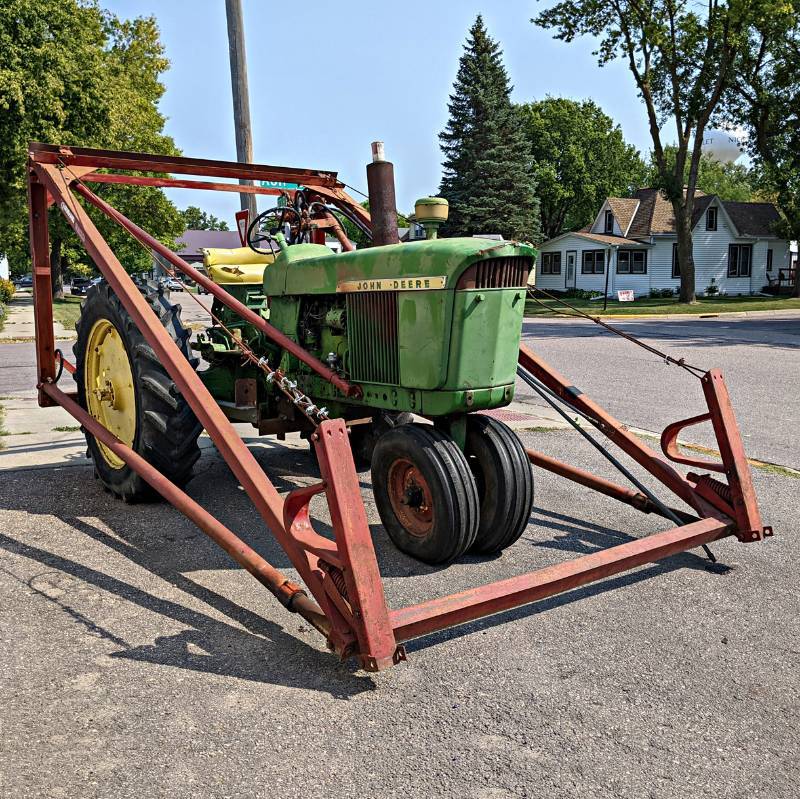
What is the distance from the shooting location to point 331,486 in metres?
3.26

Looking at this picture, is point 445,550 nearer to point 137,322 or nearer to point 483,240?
point 483,240

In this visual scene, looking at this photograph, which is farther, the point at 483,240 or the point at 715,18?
the point at 715,18

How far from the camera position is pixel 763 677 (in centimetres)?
324

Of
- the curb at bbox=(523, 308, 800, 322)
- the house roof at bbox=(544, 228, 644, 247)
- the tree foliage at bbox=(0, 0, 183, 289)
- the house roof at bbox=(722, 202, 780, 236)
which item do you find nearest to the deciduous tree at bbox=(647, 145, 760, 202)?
the house roof at bbox=(722, 202, 780, 236)

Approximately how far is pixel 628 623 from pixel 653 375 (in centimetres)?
858

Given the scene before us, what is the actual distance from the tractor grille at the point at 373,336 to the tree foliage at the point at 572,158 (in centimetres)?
5712

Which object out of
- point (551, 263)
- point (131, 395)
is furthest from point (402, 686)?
point (551, 263)

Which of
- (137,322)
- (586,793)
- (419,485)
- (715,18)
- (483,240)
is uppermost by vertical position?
(715,18)

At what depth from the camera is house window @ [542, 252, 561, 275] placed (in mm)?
48875

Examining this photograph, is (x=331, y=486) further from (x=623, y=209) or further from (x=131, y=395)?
(x=623, y=209)

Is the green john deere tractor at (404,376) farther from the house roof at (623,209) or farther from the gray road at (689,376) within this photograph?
the house roof at (623,209)

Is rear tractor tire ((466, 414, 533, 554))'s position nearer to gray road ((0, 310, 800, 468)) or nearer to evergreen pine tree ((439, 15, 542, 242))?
gray road ((0, 310, 800, 468))

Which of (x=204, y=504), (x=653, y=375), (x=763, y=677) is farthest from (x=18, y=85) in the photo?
(x=763, y=677)

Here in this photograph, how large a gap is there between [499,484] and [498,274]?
1.07 meters
